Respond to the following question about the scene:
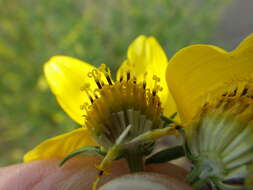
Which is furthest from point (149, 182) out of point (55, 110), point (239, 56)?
point (55, 110)

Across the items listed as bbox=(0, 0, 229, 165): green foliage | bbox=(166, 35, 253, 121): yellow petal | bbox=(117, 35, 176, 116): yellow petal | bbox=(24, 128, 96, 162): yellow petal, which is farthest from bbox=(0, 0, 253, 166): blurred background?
bbox=(166, 35, 253, 121): yellow petal

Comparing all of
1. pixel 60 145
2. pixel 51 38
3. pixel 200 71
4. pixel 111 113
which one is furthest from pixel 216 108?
pixel 51 38

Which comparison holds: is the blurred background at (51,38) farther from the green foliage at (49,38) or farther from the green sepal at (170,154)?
the green sepal at (170,154)

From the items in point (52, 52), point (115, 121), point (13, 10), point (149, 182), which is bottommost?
point (149, 182)

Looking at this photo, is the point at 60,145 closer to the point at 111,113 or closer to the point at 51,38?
the point at 111,113

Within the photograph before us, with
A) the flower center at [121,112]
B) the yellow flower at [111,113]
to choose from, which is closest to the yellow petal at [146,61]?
the yellow flower at [111,113]

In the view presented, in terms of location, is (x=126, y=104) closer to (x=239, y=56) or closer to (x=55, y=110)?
(x=239, y=56)
